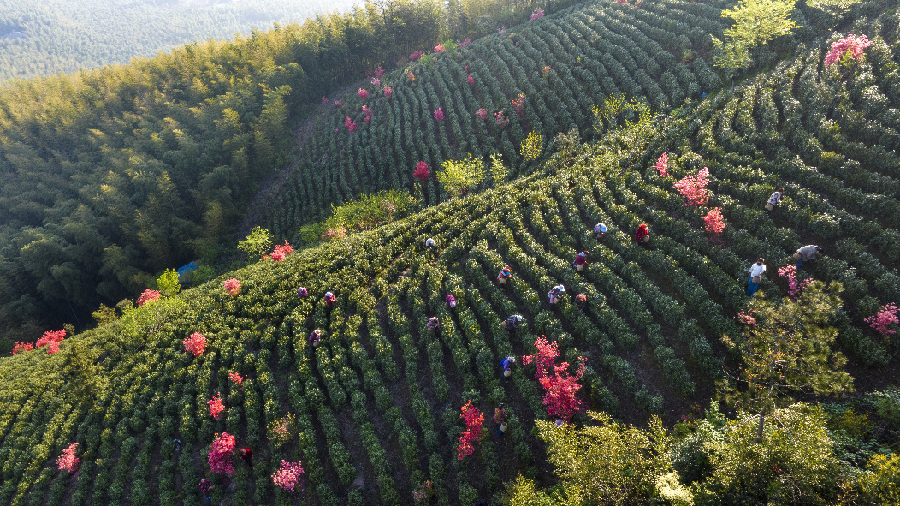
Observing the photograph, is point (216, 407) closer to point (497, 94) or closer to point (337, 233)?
point (337, 233)

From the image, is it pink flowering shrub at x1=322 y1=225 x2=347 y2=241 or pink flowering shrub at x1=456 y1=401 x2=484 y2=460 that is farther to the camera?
pink flowering shrub at x1=322 y1=225 x2=347 y2=241

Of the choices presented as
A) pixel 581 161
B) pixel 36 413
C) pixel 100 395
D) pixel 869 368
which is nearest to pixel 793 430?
pixel 869 368

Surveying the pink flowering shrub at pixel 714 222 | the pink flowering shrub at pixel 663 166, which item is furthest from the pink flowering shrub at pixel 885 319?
the pink flowering shrub at pixel 663 166

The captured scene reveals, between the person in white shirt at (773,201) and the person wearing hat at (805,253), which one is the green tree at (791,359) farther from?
the person in white shirt at (773,201)

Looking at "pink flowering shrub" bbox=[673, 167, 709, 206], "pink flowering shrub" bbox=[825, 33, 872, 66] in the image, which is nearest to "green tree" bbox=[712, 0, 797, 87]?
"pink flowering shrub" bbox=[825, 33, 872, 66]

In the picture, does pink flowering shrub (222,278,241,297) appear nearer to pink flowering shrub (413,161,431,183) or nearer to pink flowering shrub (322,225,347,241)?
pink flowering shrub (322,225,347,241)

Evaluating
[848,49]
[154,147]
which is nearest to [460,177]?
[848,49]

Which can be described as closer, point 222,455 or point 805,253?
point 805,253
